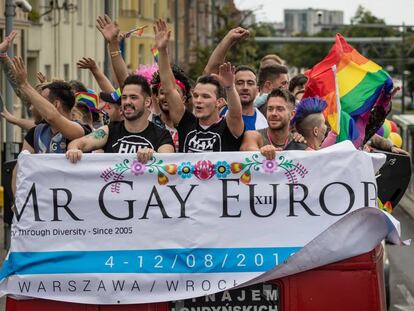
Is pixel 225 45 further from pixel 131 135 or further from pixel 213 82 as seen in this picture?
pixel 131 135

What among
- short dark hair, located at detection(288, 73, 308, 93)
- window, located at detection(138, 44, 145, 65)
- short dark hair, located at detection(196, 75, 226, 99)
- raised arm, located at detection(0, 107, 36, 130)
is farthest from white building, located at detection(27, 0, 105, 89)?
short dark hair, located at detection(196, 75, 226, 99)

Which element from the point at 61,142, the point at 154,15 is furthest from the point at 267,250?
the point at 154,15

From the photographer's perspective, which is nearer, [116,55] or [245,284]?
[245,284]

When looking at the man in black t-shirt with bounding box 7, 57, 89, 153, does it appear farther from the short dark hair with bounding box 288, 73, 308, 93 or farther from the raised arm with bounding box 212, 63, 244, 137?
the short dark hair with bounding box 288, 73, 308, 93

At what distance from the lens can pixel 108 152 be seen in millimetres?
7777

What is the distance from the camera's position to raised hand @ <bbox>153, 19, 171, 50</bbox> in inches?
339

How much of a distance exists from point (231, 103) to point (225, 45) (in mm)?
1842

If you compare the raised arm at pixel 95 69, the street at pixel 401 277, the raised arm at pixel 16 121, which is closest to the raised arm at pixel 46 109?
the raised arm at pixel 16 121

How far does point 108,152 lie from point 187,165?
802mm

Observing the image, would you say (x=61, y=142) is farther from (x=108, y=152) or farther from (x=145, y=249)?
(x=145, y=249)

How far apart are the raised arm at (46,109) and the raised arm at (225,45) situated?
1.73 m

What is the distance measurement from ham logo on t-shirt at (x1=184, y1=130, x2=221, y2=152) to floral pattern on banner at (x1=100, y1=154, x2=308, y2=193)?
2.31 feet

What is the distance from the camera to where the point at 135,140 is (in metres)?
7.71

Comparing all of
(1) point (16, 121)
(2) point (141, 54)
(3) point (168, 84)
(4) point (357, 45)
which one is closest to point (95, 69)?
(1) point (16, 121)
